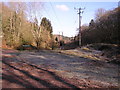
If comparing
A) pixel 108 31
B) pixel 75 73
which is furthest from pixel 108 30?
pixel 75 73

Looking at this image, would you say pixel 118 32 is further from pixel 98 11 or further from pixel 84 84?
pixel 84 84

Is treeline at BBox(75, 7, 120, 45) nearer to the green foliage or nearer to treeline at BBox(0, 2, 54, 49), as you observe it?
the green foliage

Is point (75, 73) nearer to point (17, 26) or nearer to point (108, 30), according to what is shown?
point (17, 26)

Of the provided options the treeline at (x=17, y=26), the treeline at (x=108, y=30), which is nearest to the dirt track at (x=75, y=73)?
the treeline at (x=17, y=26)

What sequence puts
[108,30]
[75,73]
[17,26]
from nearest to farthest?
1. [75,73]
2. [17,26]
3. [108,30]

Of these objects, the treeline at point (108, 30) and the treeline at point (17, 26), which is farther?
the treeline at point (108, 30)

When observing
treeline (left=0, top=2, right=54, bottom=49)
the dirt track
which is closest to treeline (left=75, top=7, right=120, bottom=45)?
treeline (left=0, top=2, right=54, bottom=49)

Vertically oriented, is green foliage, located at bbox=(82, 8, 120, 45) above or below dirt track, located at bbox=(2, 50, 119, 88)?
above

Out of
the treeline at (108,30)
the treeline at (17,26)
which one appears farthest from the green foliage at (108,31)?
the treeline at (17,26)

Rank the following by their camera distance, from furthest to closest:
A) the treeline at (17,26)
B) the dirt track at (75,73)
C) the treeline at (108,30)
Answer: the treeline at (108,30)
the treeline at (17,26)
the dirt track at (75,73)

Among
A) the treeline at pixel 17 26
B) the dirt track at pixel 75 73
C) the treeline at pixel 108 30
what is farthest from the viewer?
the treeline at pixel 108 30

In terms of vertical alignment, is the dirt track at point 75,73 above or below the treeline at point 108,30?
below

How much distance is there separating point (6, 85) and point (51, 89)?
1355mm

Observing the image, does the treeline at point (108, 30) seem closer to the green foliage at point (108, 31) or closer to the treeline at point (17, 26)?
the green foliage at point (108, 31)
